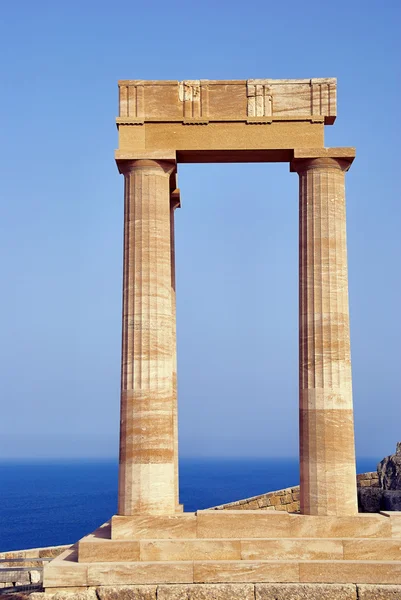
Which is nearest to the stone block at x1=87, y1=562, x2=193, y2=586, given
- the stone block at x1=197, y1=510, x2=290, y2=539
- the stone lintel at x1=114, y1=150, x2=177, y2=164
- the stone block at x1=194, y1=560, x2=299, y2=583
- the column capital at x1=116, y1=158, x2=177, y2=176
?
the stone block at x1=194, y1=560, x2=299, y2=583

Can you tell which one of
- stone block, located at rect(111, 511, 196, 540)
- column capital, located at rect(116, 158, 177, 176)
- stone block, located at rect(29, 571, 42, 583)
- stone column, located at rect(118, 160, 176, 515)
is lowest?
stone block, located at rect(29, 571, 42, 583)

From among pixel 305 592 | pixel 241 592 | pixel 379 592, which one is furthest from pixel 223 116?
pixel 379 592

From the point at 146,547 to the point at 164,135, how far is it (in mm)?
13692

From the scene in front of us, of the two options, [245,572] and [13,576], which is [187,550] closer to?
[245,572]

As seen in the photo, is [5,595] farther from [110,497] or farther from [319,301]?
[110,497]

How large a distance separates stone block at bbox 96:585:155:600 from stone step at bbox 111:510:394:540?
188 cm

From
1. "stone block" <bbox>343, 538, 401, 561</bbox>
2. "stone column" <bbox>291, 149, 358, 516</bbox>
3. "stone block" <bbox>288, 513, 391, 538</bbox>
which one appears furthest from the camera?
"stone column" <bbox>291, 149, 358, 516</bbox>

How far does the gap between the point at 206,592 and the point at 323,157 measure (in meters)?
14.5

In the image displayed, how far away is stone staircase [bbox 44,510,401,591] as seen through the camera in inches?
918

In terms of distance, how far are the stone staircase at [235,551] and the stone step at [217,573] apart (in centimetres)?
3

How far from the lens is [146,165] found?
2725cm

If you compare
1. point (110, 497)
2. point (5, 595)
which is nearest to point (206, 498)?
point (110, 497)

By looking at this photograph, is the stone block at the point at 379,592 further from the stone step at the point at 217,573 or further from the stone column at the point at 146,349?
the stone column at the point at 146,349

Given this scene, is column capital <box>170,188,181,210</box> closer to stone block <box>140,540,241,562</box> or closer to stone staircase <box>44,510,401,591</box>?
stone staircase <box>44,510,401,591</box>
